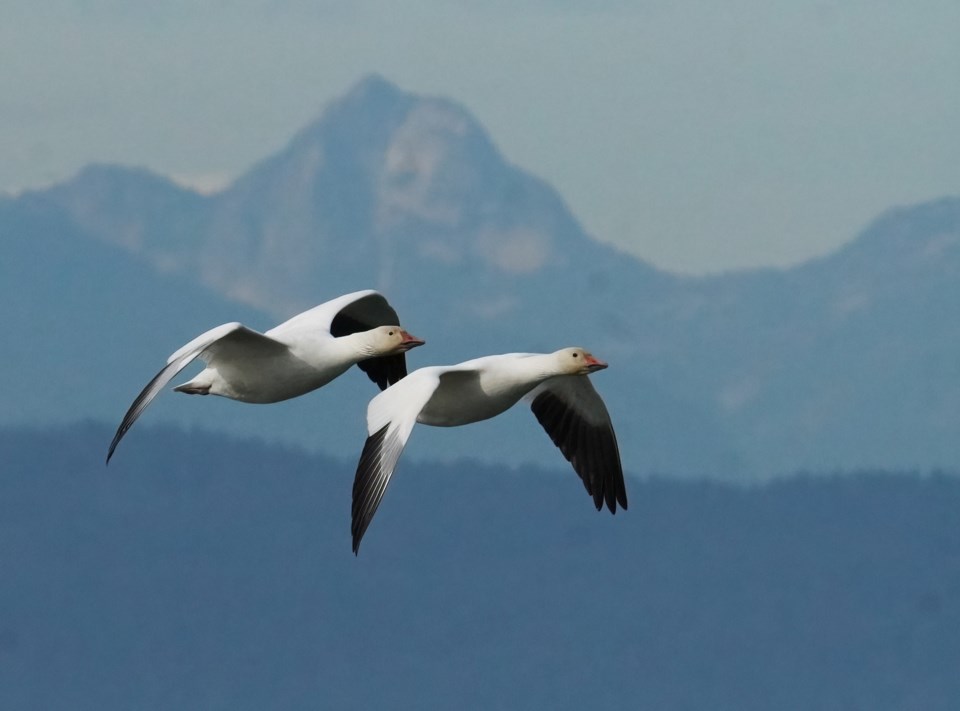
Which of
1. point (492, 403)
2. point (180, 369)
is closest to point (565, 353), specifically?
point (492, 403)

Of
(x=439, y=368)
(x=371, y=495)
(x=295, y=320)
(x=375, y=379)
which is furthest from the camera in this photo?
(x=375, y=379)

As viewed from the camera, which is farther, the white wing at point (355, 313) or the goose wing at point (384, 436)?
the white wing at point (355, 313)

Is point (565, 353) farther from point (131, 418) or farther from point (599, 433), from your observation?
point (131, 418)

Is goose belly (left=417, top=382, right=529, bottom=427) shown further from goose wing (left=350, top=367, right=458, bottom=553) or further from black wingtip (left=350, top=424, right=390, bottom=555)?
black wingtip (left=350, top=424, right=390, bottom=555)

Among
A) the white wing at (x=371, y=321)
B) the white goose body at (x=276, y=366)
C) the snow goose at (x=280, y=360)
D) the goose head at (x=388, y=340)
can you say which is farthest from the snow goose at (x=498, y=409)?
the white wing at (x=371, y=321)

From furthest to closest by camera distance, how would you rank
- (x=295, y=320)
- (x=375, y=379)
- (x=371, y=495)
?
(x=375, y=379)
(x=295, y=320)
(x=371, y=495)

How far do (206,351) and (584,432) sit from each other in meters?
3.85

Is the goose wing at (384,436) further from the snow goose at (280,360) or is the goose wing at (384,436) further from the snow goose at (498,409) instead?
the snow goose at (280,360)

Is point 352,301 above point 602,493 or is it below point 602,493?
above

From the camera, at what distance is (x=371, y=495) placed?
1543cm

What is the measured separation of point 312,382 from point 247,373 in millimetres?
536

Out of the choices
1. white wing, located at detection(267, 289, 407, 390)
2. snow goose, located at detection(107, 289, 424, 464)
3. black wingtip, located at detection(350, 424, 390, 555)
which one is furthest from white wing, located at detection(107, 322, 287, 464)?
white wing, located at detection(267, 289, 407, 390)

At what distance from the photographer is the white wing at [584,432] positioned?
19.2 meters

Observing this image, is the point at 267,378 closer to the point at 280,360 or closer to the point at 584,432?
the point at 280,360
